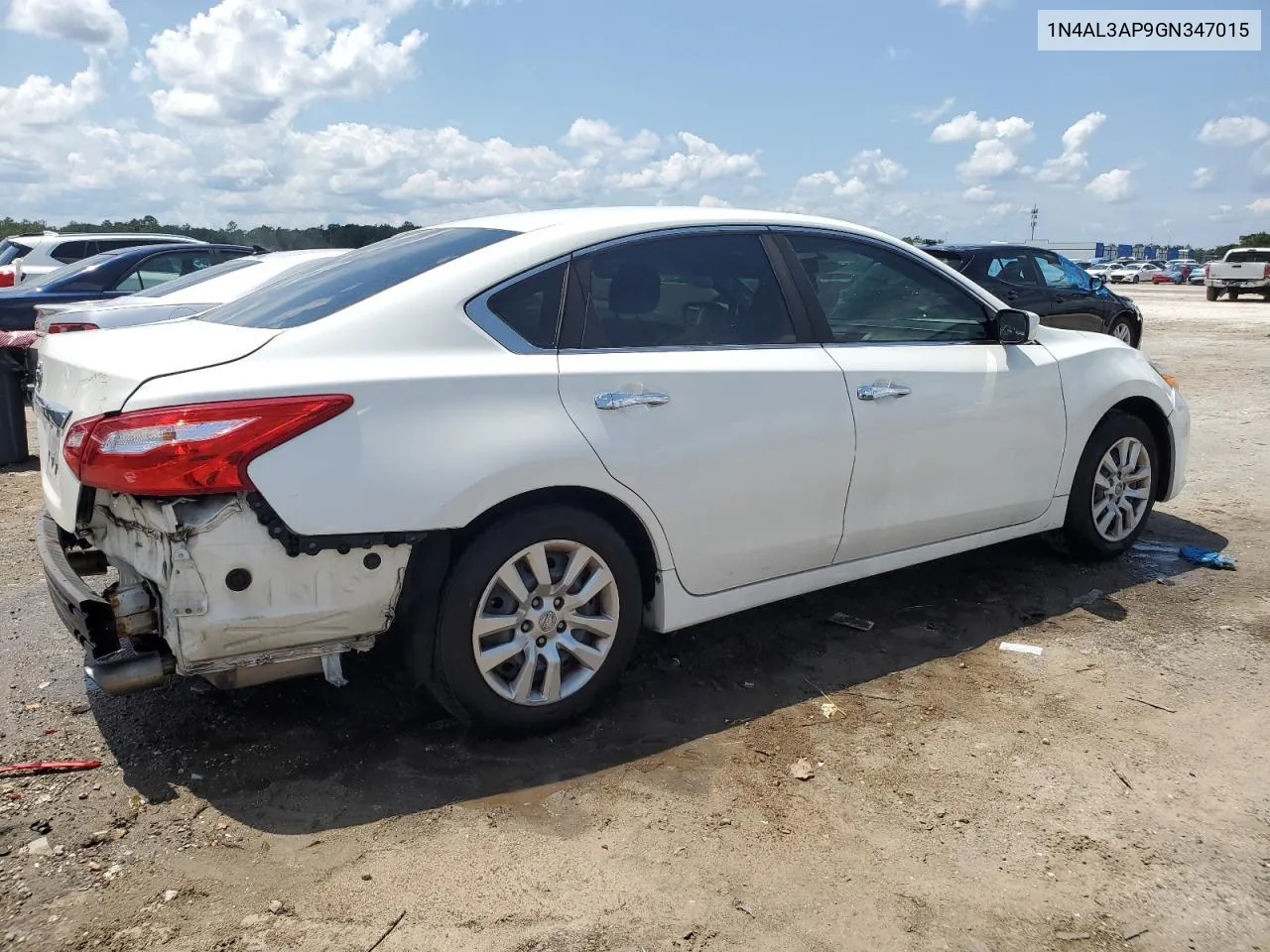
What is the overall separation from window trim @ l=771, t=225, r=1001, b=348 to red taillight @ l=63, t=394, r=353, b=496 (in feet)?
6.80

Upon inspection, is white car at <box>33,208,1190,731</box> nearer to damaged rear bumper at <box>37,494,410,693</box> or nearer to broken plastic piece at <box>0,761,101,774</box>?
damaged rear bumper at <box>37,494,410,693</box>

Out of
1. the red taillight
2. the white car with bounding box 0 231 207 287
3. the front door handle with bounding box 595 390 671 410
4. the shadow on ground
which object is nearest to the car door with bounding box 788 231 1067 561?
the shadow on ground

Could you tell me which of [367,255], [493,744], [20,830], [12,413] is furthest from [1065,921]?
[12,413]

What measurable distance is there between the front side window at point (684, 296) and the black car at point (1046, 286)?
9.68 m

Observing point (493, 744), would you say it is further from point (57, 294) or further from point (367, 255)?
point (57, 294)

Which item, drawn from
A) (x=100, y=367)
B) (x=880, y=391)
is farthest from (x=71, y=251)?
(x=880, y=391)

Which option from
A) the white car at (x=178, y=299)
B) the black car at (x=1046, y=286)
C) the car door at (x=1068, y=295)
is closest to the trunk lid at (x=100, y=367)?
the white car at (x=178, y=299)

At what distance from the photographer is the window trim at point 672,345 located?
3.46m

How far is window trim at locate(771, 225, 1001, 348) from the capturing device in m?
4.06

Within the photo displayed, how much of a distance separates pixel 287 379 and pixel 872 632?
2.71 meters

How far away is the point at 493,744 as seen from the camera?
3441 mm

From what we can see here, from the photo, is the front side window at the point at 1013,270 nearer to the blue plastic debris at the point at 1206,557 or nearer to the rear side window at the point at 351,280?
the blue plastic debris at the point at 1206,557

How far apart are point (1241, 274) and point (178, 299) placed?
33.2 m

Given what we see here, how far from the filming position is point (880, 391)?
13.3ft
